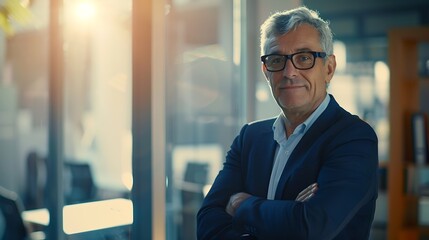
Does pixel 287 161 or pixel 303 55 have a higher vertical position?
pixel 303 55

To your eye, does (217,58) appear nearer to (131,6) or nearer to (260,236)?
(131,6)

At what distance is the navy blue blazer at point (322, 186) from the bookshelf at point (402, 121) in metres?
3.50

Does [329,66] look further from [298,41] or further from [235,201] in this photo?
[235,201]

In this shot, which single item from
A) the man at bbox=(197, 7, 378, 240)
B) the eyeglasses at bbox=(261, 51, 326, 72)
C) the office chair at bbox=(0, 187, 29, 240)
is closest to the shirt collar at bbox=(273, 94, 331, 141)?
the man at bbox=(197, 7, 378, 240)

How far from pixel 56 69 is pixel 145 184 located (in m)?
1.49

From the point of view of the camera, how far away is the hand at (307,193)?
1.64m

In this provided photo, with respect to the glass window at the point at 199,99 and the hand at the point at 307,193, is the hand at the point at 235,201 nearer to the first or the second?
the hand at the point at 307,193

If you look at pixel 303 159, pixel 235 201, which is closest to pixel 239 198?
pixel 235 201

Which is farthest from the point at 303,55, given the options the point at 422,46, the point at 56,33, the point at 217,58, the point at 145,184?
the point at 422,46

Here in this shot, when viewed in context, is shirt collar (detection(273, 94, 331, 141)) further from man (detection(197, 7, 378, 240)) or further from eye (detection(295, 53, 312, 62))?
eye (detection(295, 53, 312, 62))

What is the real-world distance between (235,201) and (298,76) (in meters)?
0.43

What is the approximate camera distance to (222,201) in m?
1.95

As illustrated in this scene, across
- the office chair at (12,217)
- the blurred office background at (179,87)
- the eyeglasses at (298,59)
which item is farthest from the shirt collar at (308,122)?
the office chair at (12,217)

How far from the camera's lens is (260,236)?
1.68 meters
